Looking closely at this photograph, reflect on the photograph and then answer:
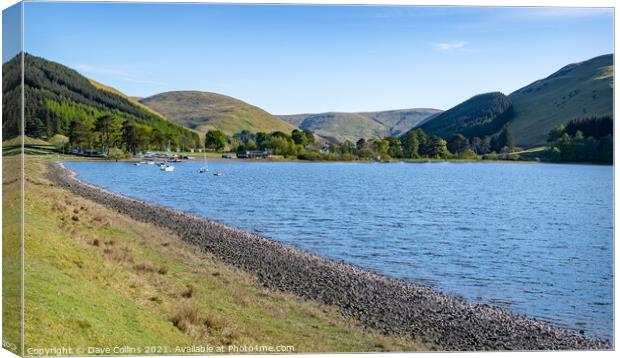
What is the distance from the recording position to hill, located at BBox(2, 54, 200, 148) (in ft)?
38.6

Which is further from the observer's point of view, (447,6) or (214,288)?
(214,288)

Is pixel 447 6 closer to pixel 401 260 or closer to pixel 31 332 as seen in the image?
pixel 31 332

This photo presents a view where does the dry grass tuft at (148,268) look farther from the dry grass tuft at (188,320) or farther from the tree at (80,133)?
the tree at (80,133)

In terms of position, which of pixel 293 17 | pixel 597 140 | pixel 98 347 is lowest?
pixel 98 347

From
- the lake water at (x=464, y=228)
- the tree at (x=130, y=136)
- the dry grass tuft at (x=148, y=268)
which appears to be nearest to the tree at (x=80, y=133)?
the dry grass tuft at (x=148, y=268)

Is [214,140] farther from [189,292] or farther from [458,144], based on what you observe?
[189,292]

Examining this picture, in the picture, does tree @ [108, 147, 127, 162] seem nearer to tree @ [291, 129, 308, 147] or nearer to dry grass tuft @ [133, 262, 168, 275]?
dry grass tuft @ [133, 262, 168, 275]

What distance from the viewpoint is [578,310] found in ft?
57.9

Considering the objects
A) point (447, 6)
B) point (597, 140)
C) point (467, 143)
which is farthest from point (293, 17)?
point (467, 143)

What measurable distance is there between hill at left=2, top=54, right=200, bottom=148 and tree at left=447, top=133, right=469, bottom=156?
69.4 feet

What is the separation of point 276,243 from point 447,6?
16108mm

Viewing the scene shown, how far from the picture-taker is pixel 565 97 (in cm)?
2430

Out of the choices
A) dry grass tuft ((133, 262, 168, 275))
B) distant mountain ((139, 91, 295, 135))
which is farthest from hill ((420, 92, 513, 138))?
dry grass tuft ((133, 262, 168, 275))

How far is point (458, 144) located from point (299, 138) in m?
67.6
